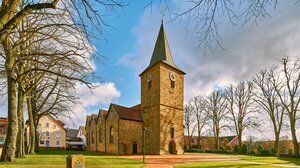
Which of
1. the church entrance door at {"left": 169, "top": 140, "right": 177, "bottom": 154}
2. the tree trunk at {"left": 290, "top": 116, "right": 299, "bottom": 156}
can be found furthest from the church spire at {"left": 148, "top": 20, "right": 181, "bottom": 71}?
the tree trunk at {"left": 290, "top": 116, "right": 299, "bottom": 156}

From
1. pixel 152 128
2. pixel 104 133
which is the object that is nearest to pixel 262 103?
pixel 152 128

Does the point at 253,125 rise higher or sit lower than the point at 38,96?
lower

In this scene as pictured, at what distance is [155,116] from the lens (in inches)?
1304

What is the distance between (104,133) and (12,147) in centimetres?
2633

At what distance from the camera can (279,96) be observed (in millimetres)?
33594

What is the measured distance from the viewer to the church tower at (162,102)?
3234cm

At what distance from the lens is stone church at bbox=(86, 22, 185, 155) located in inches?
1284

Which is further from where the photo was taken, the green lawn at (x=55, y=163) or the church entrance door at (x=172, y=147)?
the church entrance door at (x=172, y=147)

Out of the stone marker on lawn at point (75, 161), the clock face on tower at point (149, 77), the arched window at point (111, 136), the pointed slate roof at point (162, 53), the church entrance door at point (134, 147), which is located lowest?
the church entrance door at point (134, 147)

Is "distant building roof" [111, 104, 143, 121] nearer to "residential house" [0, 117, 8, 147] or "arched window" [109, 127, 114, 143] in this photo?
"arched window" [109, 127, 114, 143]

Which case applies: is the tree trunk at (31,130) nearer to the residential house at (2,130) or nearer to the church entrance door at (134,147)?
the church entrance door at (134,147)

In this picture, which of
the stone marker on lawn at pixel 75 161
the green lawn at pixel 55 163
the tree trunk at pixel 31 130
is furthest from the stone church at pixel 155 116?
the stone marker on lawn at pixel 75 161

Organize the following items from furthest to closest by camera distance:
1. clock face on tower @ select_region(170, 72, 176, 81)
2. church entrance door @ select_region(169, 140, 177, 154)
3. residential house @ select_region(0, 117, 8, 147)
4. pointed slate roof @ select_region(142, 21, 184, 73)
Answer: residential house @ select_region(0, 117, 8, 147)
pointed slate roof @ select_region(142, 21, 184, 73)
clock face on tower @ select_region(170, 72, 176, 81)
church entrance door @ select_region(169, 140, 177, 154)

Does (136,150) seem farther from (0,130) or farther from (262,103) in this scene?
(0,130)
